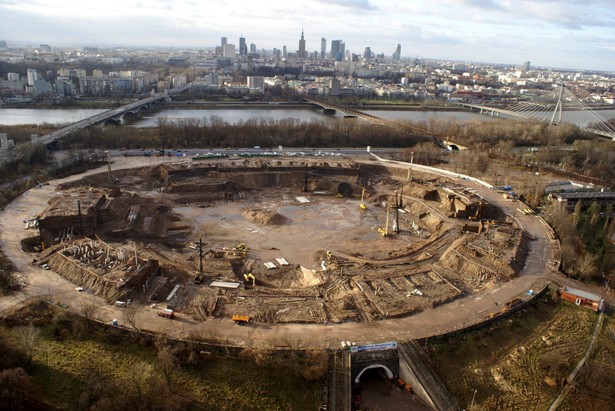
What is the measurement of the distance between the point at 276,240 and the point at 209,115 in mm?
42307

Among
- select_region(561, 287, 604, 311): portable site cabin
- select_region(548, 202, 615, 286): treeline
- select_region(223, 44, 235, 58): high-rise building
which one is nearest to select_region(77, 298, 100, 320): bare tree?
select_region(561, 287, 604, 311): portable site cabin

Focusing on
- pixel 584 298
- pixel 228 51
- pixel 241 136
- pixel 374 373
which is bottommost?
pixel 374 373

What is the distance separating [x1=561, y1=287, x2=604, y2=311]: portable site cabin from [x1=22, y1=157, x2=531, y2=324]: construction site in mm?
2285

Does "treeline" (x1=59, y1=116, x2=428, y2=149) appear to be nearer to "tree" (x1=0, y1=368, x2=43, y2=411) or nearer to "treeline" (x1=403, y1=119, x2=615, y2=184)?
"treeline" (x1=403, y1=119, x2=615, y2=184)

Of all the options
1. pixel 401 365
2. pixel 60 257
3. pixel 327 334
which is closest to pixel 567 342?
pixel 401 365

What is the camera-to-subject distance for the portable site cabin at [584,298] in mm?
16984

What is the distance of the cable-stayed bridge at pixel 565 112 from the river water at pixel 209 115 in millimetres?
2579

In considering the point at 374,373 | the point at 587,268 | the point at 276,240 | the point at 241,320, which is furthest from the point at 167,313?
the point at 587,268

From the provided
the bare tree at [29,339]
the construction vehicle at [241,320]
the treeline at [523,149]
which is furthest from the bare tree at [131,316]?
the treeline at [523,149]

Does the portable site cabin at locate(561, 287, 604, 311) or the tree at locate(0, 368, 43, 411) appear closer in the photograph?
the tree at locate(0, 368, 43, 411)

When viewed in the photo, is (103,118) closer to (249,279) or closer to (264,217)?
(264,217)

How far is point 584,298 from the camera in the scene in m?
17.1

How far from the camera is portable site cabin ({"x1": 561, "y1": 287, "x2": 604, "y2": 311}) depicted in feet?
55.7

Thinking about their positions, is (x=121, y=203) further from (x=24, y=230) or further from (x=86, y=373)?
(x=86, y=373)
